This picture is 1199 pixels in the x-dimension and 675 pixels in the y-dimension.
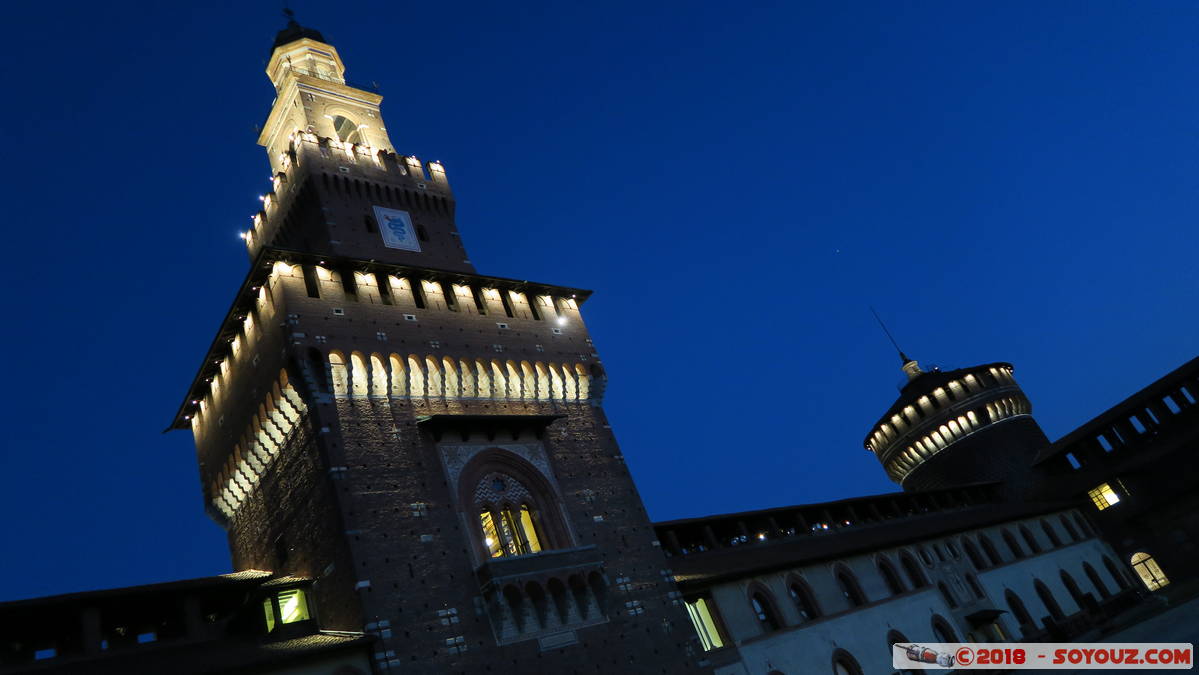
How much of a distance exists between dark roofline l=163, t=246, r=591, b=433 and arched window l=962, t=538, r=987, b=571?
22.8 m

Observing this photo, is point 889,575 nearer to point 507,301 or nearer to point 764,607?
point 764,607

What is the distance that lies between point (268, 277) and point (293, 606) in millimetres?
10255

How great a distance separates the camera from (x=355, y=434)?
24406 millimetres

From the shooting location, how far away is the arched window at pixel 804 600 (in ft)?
101

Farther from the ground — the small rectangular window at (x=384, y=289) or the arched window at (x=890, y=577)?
the small rectangular window at (x=384, y=289)

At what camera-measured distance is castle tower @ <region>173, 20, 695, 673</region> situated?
22.7 metres

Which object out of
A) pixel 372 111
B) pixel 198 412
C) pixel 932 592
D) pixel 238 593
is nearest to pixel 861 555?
pixel 932 592

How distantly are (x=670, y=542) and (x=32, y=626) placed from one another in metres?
20.8

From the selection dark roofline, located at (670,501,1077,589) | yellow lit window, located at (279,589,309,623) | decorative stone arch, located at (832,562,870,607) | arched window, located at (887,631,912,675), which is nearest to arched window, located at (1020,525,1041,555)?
dark roofline, located at (670,501,1077,589)

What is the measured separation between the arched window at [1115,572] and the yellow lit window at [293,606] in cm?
4262

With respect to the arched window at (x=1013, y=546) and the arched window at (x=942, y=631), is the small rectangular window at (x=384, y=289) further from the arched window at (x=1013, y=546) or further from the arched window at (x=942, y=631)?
the arched window at (x=1013, y=546)

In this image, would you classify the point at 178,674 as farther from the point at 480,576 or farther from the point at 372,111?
the point at 372,111

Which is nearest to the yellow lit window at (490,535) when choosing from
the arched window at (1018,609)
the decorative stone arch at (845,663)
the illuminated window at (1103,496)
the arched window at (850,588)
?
the decorative stone arch at (845,663)

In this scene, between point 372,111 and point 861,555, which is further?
point 372,111
